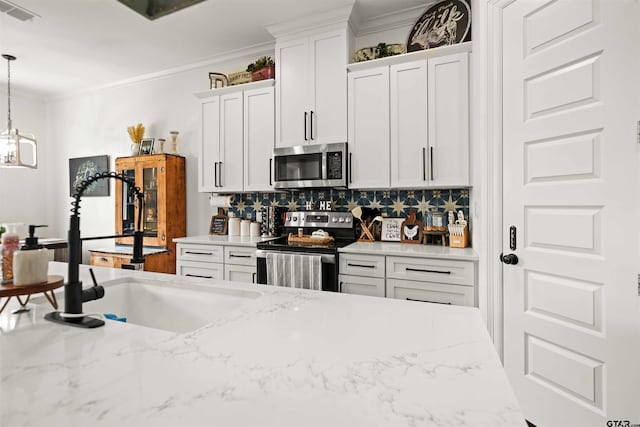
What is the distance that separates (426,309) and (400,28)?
9.18 feet

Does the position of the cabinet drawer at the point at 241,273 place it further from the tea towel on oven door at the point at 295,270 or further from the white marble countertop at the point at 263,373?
the white marble countertop at the point at 263,373

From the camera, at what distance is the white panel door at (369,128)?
2709mm

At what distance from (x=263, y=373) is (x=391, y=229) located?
7.91ft

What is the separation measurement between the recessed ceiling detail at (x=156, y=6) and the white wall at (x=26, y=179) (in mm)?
5140

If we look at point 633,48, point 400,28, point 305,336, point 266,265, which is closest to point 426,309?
point 305,336

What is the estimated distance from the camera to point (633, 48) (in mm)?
1350

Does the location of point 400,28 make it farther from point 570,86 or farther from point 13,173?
point 13,173

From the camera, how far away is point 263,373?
0.66 meters

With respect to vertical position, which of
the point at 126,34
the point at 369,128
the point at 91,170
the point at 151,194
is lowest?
the point at 151,194

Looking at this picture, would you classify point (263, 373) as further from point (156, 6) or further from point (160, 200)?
point (160, 200)

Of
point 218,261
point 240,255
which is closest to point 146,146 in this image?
point 218,261

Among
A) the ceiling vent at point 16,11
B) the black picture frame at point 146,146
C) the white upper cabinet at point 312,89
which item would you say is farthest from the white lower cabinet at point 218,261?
the ceiling vent at point 16,11

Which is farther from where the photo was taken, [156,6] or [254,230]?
[254,230]

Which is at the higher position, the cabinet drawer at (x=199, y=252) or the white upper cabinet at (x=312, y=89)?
the white upper cabinet at (x=312, y=89)
